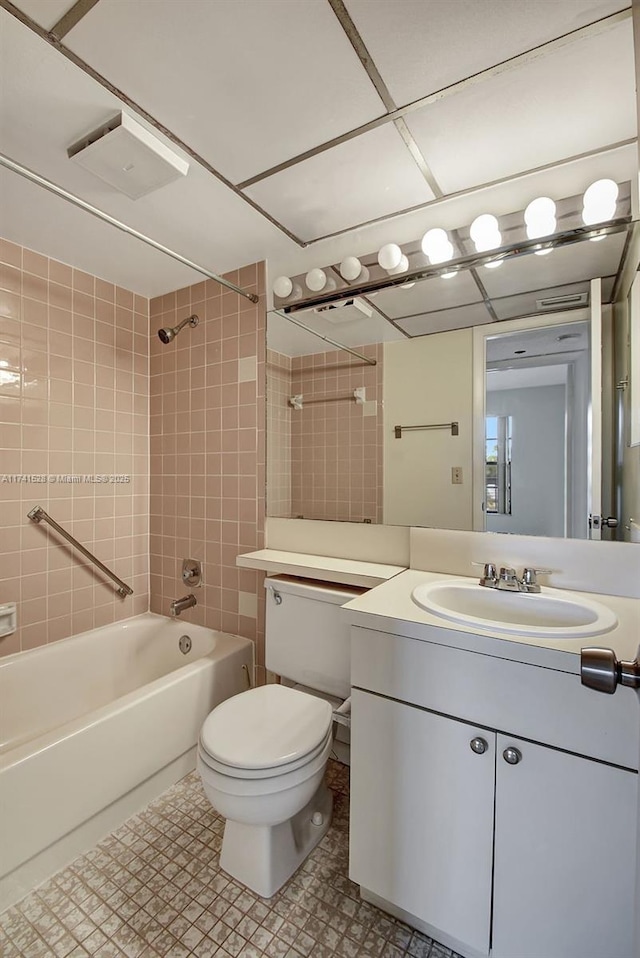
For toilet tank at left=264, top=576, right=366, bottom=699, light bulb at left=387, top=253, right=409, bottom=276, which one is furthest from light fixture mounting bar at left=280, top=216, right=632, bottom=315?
toilet tank at left=264, top=576, right=366, bottom=699

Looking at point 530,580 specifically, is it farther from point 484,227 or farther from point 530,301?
point 484,227

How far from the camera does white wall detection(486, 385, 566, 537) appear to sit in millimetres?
1313

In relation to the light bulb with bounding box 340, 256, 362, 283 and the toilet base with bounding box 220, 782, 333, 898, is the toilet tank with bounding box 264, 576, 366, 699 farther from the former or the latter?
the light bulb with bounding box 340, 256, 362, 283

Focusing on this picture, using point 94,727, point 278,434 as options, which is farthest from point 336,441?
point 94,727

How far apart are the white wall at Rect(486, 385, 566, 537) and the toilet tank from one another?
2.02ft

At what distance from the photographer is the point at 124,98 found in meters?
1.07

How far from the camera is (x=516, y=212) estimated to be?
54.3 inches

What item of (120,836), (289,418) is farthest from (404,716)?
(289,418)

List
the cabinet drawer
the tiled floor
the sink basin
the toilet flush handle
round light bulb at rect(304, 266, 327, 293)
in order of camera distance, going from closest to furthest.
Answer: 1. the cabinet drawer
2. the sink basin
3. the tiled floor
4. the toilet flush handle
5. round light bulb at rect(304, 266, 327, 293)

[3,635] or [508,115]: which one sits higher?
[508,115]

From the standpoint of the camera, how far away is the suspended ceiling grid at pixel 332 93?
865 mm

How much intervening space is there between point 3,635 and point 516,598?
202cm

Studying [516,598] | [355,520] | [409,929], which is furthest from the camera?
[355,520]

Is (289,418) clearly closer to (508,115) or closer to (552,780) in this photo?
(508,115)
